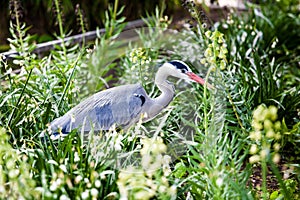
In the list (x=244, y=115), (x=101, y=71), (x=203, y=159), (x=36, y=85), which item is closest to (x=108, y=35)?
(x=101, y=71)

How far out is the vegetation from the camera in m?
1.42

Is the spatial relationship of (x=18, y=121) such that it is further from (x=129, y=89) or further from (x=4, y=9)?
(x=4, y=9)

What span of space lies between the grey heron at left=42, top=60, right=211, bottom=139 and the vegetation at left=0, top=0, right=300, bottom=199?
0.13 feet

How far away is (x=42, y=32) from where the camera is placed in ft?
13.4

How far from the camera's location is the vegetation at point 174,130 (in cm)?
142

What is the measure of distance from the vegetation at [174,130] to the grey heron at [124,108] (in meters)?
0.04

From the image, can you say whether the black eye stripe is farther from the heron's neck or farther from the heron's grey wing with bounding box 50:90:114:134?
the heron's grey wing with bounding box 50:90:114:134

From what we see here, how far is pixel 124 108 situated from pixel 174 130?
349 millimetres

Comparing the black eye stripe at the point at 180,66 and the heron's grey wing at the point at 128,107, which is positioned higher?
the black eye stripe at the point at 180,66

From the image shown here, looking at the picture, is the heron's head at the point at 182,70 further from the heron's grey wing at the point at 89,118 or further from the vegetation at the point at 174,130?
the heron's grey wing at the point at 89,118

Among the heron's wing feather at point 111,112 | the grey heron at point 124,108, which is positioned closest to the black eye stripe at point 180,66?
the grey heron at point 124,108

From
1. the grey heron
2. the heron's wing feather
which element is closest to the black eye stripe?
the grey heron

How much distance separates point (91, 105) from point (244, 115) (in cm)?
75

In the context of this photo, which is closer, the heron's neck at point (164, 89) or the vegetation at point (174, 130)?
the vegetation at point (174, 130)
